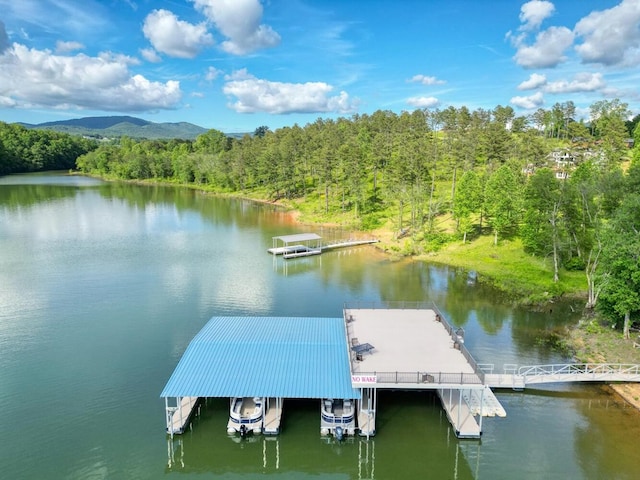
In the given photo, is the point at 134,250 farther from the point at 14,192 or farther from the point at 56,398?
the point at 14,192

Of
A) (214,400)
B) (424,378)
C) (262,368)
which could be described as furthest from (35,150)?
(424,378)

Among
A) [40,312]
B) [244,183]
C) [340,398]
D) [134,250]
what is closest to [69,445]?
[340,398]

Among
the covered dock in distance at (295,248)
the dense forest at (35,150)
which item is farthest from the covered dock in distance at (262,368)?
the dense forest at (35,150)

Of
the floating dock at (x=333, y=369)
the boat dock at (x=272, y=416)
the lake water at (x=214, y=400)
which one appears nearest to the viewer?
the lake water at (x=214, y=400)

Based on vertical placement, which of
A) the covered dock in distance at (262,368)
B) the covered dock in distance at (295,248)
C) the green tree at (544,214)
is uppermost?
the green tree at (544,214)

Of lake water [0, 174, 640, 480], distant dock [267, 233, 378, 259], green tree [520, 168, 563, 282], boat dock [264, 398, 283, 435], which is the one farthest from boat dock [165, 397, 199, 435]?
green tree [520, 168, 563, 282]

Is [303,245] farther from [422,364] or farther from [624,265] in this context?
[422,364]

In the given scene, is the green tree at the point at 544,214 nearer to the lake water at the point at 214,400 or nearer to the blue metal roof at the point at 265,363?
the lake water at the point at 214,400
